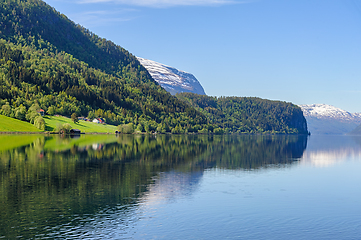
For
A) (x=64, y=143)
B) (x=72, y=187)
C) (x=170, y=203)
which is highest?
(x=64, y=143)

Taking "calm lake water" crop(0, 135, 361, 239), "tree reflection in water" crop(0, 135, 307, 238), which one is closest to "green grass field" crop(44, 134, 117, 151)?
"tree reflection in water" crop(0, 135, 307, 238)

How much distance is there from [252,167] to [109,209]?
47.9 m

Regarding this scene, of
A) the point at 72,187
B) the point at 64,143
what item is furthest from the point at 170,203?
the point at 64,143

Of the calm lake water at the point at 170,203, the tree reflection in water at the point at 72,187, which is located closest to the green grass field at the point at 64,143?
the tree reflection in water at the point at 72,187

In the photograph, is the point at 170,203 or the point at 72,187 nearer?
the point at 170,203

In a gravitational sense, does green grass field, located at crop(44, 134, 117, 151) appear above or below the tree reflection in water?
above

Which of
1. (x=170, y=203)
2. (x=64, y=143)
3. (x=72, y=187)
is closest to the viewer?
(x=170, y=203)

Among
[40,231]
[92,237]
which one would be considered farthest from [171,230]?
[40,231]

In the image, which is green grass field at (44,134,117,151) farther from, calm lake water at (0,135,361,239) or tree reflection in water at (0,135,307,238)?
calm lake water at (0,135,361,239)

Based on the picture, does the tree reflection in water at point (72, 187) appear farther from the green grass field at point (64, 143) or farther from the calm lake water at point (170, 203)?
the green grass field at point (64, 143)

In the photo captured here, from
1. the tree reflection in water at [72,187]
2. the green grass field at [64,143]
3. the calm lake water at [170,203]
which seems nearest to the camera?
the calm lake water at [170,203]

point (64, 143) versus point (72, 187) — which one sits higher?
point (64, 143)

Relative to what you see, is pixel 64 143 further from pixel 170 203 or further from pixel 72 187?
pixel 170 203

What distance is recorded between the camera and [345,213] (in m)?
40.5
